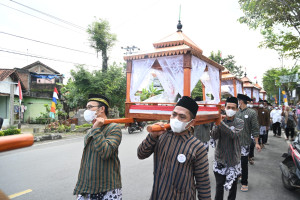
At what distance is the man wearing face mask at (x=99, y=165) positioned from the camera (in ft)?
6.54

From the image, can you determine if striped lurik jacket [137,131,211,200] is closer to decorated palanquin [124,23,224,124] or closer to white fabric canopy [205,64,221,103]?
decorated palanquin [124,23,224,124]

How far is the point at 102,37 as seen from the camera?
16.5 metres

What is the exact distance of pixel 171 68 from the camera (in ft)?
10.4

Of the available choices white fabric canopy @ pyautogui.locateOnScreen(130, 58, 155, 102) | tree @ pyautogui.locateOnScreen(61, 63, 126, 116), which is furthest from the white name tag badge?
tree @ pyautogui.locateOnScreen(61, 63, 126, 116)

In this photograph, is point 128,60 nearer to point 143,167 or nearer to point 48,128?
point 143,167

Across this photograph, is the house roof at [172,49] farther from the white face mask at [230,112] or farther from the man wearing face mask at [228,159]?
the man wearing face mask at [228,159]

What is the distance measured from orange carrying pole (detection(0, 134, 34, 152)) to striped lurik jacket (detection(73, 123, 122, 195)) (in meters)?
1.17

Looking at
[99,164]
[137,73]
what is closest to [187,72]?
[137,73]

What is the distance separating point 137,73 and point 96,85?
1254 cm

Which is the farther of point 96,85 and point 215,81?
point 96,85

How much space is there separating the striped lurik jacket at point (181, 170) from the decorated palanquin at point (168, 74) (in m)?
0.91

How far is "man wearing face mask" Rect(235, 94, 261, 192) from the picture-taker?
4000 millimetres

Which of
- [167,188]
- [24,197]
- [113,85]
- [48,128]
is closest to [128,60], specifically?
[167,188]

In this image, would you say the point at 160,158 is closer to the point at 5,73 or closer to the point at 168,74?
the point at 168,74
